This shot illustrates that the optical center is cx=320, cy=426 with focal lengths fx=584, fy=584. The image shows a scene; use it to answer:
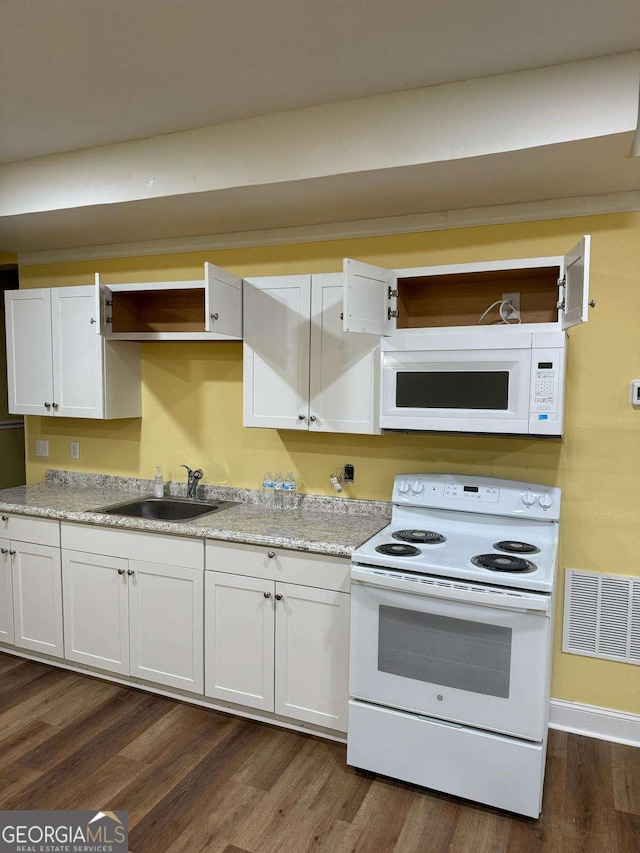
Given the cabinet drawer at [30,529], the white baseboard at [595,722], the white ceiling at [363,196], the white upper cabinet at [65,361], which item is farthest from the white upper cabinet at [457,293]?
the cabinet drawer at [30,529]

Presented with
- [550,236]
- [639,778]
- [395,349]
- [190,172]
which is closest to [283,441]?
[395,349]

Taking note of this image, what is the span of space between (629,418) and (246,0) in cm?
212

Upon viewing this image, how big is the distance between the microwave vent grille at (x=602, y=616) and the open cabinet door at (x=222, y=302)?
1.93 meters

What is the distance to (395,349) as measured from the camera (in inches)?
99.3

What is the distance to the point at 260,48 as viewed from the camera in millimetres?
1901

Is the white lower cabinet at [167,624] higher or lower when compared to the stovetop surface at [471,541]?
lower

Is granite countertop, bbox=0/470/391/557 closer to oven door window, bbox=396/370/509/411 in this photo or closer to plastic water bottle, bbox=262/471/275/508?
plastic water bottle, bbox=262/471/275/508

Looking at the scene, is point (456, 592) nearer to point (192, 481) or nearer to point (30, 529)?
point (192, 481)

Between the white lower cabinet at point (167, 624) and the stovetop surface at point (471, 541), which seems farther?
the white lower cabinet at point (167, 624)

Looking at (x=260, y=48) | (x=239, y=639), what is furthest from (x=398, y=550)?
(x=260, y=48)

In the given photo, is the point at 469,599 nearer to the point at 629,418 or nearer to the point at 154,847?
the point at 629,418

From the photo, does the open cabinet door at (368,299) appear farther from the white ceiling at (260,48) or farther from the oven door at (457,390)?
the white ceiling at (260,48)

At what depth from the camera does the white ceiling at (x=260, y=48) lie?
1.71 meters

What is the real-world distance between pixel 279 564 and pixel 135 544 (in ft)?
2.59
